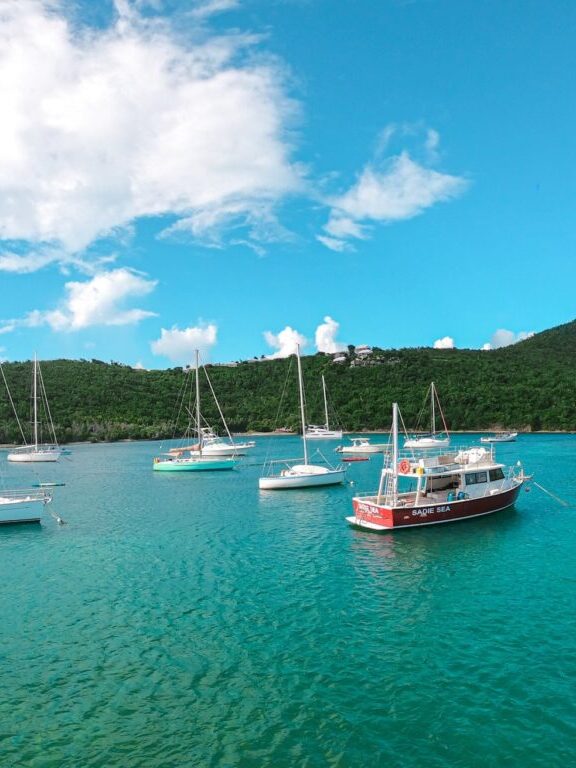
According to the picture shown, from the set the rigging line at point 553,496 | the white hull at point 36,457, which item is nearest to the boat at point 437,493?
the rigging line at point 553,496

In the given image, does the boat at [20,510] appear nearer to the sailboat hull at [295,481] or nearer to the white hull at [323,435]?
the sailboat hull at [295,481]

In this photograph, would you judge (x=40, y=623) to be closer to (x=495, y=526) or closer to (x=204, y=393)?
(x=495, y=526)

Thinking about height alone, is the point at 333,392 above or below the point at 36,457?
above

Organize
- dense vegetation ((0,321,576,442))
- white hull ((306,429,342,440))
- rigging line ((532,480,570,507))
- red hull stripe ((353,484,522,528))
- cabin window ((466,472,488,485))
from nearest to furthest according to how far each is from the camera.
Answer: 1. red hull stripe ((353,484,522,528))
2. cabin window ((466,472,488,485))
3. rigging line ((532,480,570,507))
4. white hull ((306,429,342,440))
5. dense vegetation ((0,321,576,442))

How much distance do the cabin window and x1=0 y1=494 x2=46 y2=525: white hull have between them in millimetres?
30036

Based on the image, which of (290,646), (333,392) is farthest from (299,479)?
(333,392)

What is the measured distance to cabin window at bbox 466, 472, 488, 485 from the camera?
39.4 metres

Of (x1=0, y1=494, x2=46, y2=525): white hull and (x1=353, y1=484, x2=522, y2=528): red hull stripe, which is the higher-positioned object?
(x1=0, y1=494, x2=46, y2=525): white hull

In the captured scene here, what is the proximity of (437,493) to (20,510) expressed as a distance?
94.7ft

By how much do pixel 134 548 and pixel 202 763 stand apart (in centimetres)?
2133

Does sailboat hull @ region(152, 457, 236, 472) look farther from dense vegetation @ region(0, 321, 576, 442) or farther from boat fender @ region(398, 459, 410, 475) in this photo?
dense vegetation @ region(0, 321, 576, 442)

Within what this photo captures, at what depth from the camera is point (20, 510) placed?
129 ft

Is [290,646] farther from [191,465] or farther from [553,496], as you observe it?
[191,465]

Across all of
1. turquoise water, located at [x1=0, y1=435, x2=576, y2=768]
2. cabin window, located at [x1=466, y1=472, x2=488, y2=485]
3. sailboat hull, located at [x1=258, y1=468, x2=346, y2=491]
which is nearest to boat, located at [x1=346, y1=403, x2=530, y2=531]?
cabin window, located at [x1=466, y1=472, x2=488, y2=485]
